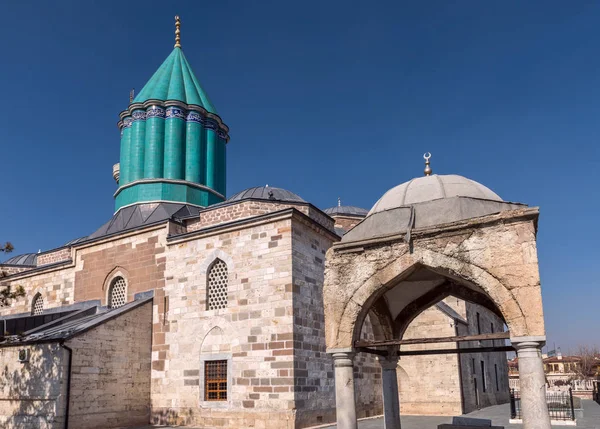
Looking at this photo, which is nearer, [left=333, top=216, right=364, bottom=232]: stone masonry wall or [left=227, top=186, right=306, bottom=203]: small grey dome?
[left=227, top=186, right=306, bottom=203]: small grey dome

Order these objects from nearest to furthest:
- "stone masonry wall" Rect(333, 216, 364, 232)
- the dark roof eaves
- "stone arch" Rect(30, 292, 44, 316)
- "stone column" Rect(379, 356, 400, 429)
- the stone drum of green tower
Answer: "stone column" Rect(379, 356, 400, 429)
the dark roof eaves
"stone arch" Rect(30, 292, 44, 316)
the stone drum of green tower
"stone masonry wall" Rect(333, 216, 364, 232)

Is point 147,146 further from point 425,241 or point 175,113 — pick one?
point 425,241

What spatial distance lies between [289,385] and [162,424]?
144 inches

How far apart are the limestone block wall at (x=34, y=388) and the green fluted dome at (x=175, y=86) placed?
10068 mm

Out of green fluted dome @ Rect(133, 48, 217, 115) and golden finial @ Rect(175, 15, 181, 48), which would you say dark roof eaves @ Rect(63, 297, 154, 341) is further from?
golden finial @ Rect(175, 15, 181, 48)

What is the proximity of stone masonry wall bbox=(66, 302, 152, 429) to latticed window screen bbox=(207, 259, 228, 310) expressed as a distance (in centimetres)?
182

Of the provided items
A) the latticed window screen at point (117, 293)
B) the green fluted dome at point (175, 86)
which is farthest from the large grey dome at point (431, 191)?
the green fluted dome at point (175, 86)

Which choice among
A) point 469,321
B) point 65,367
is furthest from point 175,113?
point 469,321

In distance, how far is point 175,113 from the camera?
17.9 meters

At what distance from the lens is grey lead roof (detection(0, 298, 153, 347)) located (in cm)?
1080

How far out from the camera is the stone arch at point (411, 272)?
477cm

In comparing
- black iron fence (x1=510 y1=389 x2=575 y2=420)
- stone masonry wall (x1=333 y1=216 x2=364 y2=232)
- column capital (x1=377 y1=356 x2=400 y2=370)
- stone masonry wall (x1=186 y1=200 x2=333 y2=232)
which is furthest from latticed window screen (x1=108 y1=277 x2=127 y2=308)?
black iron fence (x1=510 y1=389 x2=575 y2=420)

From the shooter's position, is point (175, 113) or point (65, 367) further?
point (175, 113)

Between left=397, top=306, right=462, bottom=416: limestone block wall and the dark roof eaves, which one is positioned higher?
the dark roof eaves
